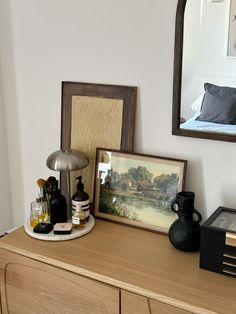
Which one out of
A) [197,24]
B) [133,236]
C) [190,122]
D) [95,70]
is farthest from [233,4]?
[133,236]

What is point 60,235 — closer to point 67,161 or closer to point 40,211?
point 40,211

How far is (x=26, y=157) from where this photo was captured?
6.51 feet

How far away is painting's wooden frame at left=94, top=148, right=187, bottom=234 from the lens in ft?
5.12

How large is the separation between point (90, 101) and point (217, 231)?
74 cm

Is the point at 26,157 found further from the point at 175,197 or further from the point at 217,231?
the point at 217,231

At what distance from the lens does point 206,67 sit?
4.65 ft

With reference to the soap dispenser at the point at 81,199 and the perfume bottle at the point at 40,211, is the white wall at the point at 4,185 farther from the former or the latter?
the soap dispenser at the point at 81,199

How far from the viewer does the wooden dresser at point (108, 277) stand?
123 centimetres

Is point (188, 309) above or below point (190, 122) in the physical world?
below

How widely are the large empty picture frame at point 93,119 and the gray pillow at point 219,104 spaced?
290 millimetres

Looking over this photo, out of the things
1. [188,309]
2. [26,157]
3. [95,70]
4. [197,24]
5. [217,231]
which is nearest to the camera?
[188,309]

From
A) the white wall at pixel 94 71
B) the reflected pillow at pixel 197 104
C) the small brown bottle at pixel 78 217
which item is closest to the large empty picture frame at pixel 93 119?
the white wall at pixel 94 71

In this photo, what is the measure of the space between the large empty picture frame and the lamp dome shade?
115 mm

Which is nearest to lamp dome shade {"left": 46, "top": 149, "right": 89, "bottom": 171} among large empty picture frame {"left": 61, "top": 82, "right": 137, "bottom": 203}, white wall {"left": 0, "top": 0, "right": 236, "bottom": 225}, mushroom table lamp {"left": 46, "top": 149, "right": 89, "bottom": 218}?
mushroom table lamp {"left": 46, "top": 149, "right": 89, "bottom": 218}
